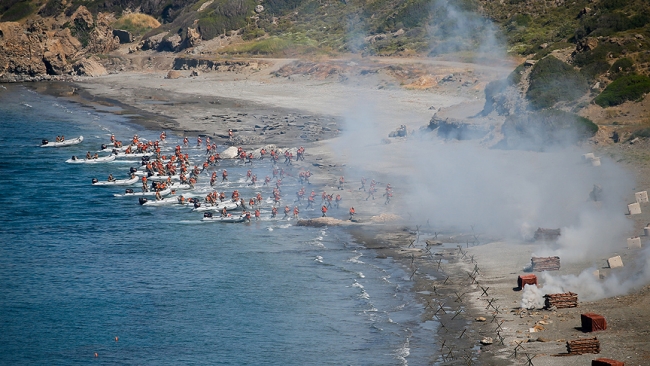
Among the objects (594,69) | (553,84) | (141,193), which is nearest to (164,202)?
(141,193)

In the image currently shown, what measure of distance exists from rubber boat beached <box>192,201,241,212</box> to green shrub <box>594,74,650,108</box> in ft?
117

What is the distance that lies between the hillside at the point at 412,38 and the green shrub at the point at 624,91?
3.6 inches

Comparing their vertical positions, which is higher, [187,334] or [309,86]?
[309,86]

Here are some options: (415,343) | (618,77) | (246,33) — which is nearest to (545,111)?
(618,77)

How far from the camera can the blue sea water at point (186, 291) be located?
3856cm

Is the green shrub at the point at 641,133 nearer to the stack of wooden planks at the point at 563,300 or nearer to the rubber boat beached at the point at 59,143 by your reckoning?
the stack of wooden planks at the point at 563,300

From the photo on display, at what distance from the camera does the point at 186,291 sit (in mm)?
46688

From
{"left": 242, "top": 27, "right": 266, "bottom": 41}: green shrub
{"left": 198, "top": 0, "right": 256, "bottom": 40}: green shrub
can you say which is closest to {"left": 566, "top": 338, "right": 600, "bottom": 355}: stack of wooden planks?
{"left": 242, "top": 27, "right": 266, "bottom": 41}: green shrub

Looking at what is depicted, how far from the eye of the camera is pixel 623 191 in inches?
2259

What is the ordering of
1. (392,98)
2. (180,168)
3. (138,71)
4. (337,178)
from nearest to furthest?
(337,178)
(180,168)
(392,98)
(138,71)

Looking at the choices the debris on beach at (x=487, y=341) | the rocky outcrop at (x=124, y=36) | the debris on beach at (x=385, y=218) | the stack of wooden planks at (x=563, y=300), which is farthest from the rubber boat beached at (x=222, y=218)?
the rocky outcrop at (x=124, y=36)

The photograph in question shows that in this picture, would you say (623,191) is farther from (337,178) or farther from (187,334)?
(187,334)

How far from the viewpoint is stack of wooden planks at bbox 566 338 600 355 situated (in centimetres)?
3347

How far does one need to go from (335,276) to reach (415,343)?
419 inches
